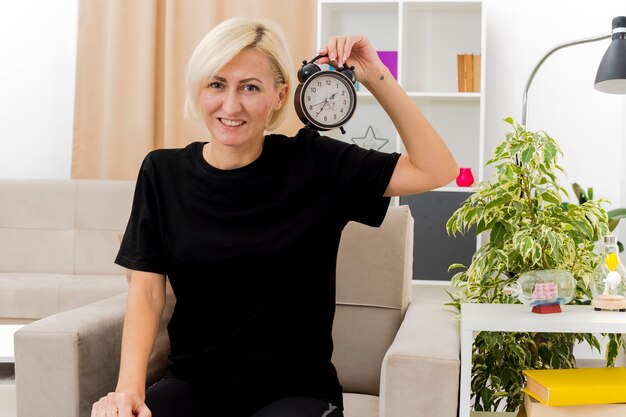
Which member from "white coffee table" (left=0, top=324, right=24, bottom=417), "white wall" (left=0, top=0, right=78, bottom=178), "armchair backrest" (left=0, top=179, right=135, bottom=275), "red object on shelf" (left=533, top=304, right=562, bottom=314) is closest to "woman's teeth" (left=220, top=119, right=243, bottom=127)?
"red object on shelf" (left=533, top=304, right=562, bottom=314)

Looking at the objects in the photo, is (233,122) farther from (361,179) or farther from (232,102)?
(361,179)

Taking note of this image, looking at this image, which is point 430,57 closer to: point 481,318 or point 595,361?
point 595,361

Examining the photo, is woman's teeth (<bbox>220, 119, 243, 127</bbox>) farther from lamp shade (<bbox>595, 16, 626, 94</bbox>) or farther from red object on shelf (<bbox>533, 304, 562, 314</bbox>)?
lamp shade (<bbox>595, 16, 626, 94</bbox>)

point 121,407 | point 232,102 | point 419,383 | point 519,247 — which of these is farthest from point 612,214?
point 121,407

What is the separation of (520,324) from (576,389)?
18 cm

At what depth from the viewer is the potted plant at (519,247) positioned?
2.10 meters

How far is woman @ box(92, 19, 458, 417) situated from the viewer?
54.6 inches

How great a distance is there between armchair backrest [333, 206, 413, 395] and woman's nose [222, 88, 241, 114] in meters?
0.61

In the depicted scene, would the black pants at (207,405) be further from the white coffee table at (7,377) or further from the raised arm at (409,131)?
the white coffee table at (7,377)

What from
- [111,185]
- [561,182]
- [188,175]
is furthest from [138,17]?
[188,175]

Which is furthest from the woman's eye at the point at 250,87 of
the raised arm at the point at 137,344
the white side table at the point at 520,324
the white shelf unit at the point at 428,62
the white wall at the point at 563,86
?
the white wall at the point at 563,86

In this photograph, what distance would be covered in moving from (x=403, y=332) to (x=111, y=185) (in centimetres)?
234

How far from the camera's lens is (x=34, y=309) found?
327 centimetres

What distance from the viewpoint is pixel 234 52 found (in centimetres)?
139
